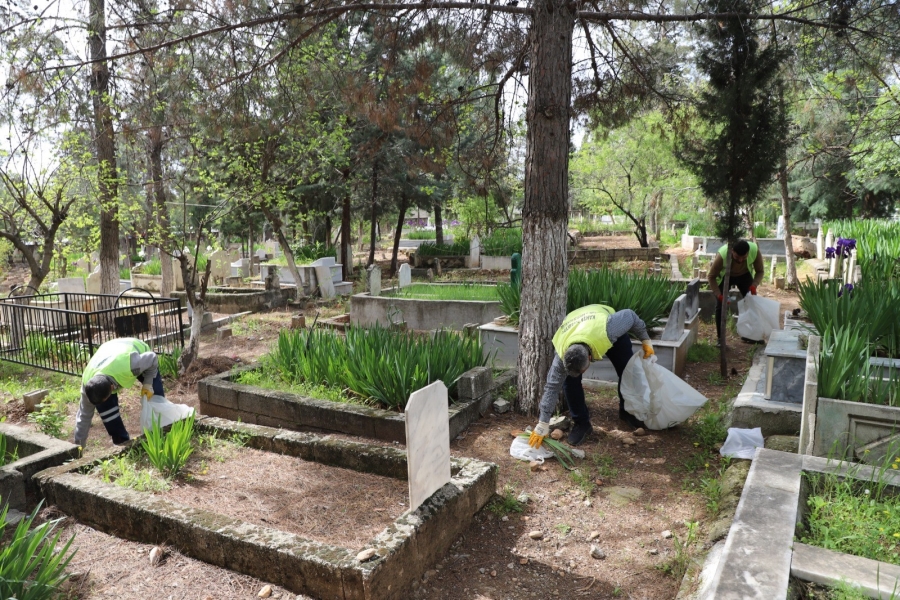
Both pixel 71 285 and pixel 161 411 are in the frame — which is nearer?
pixel 161 411

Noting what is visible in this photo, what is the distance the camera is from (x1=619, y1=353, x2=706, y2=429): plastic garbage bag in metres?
5.11

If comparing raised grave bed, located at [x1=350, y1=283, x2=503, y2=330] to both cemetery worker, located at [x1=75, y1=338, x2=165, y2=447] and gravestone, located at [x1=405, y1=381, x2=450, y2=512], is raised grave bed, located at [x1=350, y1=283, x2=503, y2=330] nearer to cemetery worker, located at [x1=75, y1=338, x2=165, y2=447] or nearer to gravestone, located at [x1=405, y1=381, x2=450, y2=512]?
cemetery worker, located at [x1=75, y1=338, x2=165, y2=447]

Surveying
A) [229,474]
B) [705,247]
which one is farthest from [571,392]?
[705,247]

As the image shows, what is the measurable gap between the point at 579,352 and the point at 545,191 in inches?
63.5

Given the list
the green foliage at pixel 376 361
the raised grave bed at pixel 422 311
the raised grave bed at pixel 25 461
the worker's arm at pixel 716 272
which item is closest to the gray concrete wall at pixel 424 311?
the raised grave bed at pixel 422 311

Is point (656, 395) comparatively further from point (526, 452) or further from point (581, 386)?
point (526, 452)

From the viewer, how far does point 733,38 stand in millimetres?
6453

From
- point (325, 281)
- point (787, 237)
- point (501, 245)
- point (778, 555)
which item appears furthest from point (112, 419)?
point (501, 245)

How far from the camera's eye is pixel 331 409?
216 inches

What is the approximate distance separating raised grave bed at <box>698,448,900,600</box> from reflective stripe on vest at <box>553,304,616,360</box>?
1.72 meters

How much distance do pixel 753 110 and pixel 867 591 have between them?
216 inches

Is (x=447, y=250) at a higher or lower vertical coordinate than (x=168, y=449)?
higher

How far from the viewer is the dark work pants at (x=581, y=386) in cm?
505

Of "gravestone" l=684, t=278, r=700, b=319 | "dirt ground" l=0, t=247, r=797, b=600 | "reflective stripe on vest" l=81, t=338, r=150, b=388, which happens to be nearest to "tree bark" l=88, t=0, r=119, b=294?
"reflective stripe on vest" l=81, t=338, r=150, b=388
